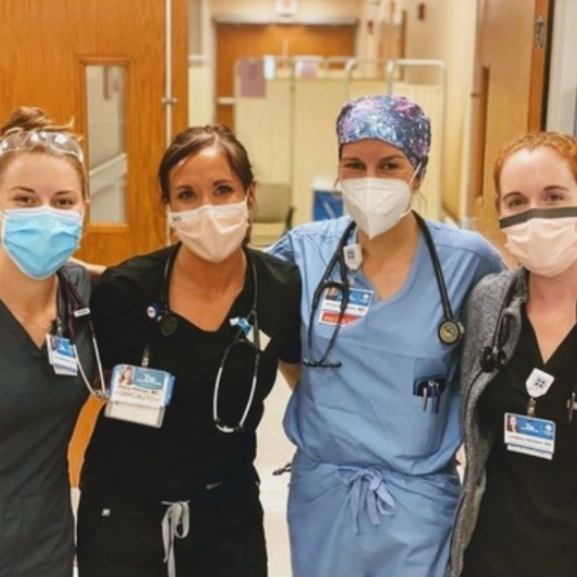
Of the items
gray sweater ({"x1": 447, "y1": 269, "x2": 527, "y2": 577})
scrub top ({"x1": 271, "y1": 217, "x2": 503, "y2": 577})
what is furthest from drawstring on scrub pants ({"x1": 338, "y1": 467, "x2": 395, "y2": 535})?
gray sweater ({"x1": 447, "y1": 269, "x2": 527, "y2": 577})

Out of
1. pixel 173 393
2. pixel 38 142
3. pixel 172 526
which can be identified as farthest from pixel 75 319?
pixel 172 526

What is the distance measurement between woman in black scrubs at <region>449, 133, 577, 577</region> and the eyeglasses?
2.66 feet

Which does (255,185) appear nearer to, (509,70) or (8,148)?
(8,148)

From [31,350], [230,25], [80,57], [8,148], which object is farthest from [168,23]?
[230,25]

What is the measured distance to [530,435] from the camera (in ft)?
4.92

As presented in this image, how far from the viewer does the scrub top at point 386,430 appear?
66.1 inches

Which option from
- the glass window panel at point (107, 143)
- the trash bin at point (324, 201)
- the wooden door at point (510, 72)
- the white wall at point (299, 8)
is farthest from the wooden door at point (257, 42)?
the glass window panel at point (107, 143)

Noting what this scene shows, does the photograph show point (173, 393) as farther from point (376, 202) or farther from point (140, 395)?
point (376, 202)

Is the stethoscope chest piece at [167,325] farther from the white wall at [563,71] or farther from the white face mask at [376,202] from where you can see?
the white wall at [563,71]

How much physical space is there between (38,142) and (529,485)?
1.08 m

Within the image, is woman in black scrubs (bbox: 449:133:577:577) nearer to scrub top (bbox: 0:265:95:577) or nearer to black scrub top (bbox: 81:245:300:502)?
black scrub top (bbox: 81:245:300:502)

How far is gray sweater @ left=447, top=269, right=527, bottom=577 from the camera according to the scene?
157cm

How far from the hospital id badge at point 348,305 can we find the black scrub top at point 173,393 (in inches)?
3.8

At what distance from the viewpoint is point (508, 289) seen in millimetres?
1613
